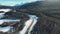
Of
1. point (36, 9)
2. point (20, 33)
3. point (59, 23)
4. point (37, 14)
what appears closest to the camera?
point (20, 33)

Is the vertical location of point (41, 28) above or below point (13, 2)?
below

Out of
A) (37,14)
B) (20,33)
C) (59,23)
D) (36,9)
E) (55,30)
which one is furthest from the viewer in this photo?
(36,9)

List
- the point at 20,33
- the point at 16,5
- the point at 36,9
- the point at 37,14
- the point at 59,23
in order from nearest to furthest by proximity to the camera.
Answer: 1. the point at 20,33
2. the point at 59,23
3. the point at 37,14
4. the point at 36,9
5. the point at 16,5

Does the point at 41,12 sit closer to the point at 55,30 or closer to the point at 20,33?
the point at 55,30

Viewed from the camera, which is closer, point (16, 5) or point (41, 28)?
point (41, 28)

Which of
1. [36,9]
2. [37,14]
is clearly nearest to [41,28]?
[37,14]

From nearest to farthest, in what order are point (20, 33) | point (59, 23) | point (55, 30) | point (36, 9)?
1. point (20, 33)
2. point (55, 30)
3. point (59, 23)
4. point (36, 9)

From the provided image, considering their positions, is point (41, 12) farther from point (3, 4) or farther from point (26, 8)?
point (3, 4)

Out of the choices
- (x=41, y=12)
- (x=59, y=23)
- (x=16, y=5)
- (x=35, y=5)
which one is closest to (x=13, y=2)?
(x=16, y=5)

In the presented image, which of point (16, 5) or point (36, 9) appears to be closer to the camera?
point (36, 9)
